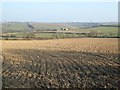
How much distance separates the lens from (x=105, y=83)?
13641mm

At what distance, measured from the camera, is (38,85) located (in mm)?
13336

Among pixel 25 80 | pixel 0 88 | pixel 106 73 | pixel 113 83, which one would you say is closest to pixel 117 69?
pixel 106 73

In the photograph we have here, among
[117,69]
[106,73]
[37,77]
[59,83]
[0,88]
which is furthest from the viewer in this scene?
[117,69]

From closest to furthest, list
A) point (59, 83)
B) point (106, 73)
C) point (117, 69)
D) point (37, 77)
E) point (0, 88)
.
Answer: point (0, 88) → point (59, 83) → point (37, 77) → point (106, 73) → point (117, 69)

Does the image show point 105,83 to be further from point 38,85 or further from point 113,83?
point 38,85

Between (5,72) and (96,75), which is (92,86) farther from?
(5,72)

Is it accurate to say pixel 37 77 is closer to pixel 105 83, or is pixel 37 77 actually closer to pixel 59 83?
pixel 59 83

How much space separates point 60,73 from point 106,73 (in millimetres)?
2346

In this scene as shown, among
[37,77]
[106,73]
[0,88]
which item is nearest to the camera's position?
[0,88]

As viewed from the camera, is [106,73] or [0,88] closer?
[0,88]

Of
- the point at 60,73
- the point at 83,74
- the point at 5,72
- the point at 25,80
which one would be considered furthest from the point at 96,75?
the point at 5,72

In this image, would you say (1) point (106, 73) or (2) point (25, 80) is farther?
(1) point (106, 73)

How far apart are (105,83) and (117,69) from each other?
4.68 m

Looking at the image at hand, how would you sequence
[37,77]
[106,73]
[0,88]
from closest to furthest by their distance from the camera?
1. [0,88]
2. [37,77]
3. [106,73]
